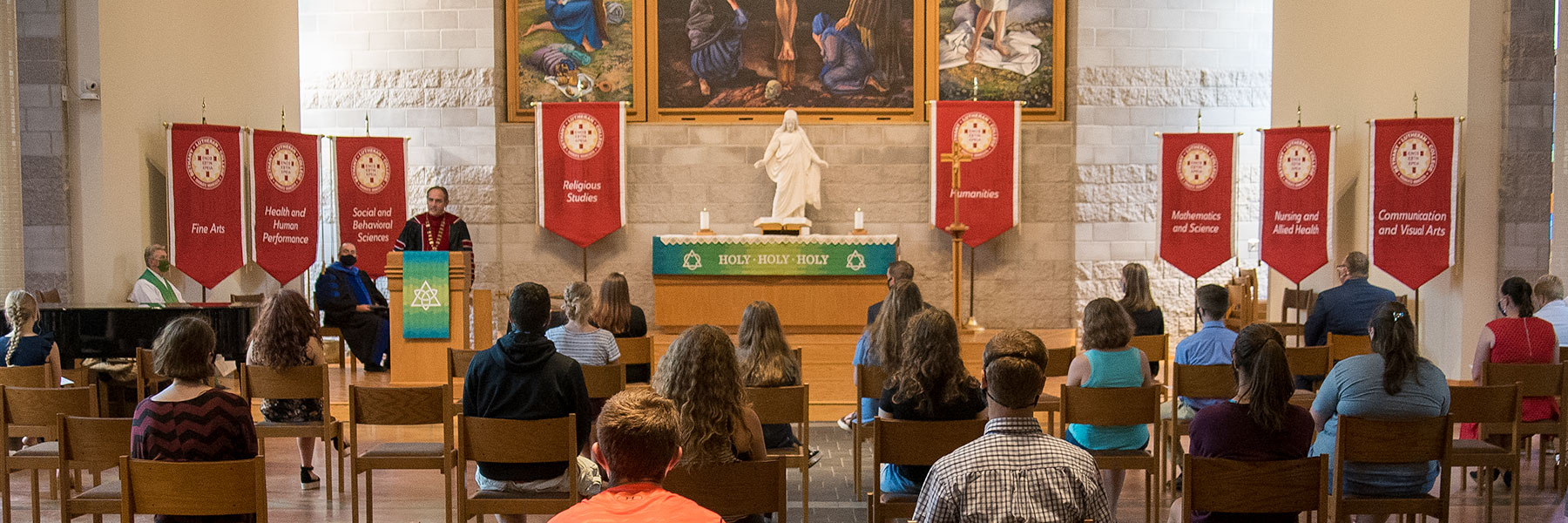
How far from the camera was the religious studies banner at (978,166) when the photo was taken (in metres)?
11.4

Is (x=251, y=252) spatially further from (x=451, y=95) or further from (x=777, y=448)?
(x=777, y=448)

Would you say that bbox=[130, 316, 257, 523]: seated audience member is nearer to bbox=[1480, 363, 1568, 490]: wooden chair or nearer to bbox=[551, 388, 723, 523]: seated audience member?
bbox=[551, 388, 723, 523]: seated audience member

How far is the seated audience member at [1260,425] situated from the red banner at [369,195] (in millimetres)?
8991

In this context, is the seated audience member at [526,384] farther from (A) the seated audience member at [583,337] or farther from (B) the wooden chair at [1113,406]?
(B) the wooden chair at [1113,406]

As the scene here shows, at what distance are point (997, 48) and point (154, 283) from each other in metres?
7.57

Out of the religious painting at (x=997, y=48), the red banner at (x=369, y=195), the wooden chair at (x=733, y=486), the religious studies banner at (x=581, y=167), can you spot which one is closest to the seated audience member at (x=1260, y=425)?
the wooden chair at (x=733, y=486)

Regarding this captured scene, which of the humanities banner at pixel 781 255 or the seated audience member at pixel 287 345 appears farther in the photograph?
the humanities banner at pixel 781 255

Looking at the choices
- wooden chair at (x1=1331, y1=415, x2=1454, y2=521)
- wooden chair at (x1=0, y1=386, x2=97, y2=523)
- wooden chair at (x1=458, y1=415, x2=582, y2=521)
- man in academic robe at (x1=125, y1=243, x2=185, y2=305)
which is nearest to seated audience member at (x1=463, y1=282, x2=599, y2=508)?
wooden chair at (x1=458, y1=415, x2=582, y2=521)

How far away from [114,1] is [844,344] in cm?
610

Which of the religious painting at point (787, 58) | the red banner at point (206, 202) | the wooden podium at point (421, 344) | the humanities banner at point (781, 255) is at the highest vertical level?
the religious painting at point (787, 58)

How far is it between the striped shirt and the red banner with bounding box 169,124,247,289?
565 cm

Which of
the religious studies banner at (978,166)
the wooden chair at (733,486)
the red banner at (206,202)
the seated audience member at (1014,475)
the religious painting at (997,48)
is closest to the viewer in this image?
the seated audience member at (1014,475)

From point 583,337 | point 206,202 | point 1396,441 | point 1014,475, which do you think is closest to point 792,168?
point 206,202

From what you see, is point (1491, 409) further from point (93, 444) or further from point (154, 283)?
point (154, 283)
